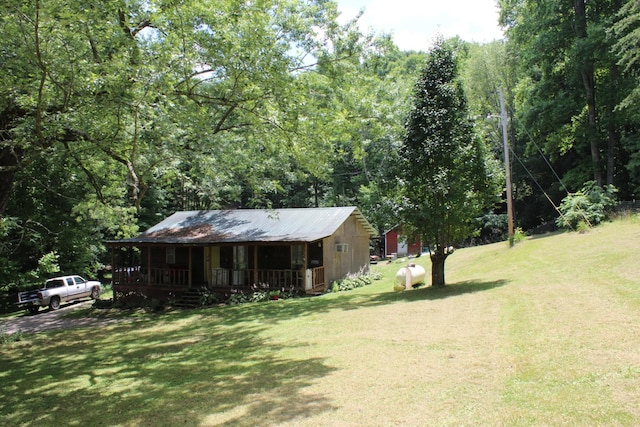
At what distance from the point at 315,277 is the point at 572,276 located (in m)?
11.2

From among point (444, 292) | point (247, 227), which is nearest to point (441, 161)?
point (444, 292)

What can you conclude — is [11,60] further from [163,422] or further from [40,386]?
[163,422]

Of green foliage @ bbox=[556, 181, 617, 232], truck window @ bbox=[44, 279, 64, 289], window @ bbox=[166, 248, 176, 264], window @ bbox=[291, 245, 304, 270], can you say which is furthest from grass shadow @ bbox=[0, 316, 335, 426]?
green foliage @ bbox=[556, 181, 617, 232]

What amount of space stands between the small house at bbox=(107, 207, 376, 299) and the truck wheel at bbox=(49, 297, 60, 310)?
10.5 ft

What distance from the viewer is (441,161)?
50.7 ft

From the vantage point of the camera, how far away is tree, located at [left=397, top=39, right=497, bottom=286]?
15297mm

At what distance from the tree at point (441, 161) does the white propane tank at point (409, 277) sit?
212cm

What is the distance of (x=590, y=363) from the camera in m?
5.94

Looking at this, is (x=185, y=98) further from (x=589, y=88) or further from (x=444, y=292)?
(x=589, y=88)

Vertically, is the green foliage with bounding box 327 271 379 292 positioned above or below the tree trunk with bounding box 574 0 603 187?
below

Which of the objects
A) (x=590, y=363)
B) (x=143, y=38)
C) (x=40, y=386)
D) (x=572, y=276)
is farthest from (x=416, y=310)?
(x=143, y=38)

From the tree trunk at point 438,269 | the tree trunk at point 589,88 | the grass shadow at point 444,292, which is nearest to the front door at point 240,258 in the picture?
the grass shadow at point 444,292

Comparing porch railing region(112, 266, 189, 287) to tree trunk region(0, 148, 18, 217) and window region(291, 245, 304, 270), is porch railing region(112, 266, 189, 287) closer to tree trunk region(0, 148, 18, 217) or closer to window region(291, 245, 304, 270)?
window region(291, 245, 304, 270)

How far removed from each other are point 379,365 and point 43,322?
58.3ft
